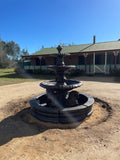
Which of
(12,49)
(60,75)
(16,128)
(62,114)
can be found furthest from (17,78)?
(12,49)

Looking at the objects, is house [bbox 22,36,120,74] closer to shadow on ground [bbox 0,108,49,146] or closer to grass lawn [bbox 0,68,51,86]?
grass lawn [bbox 0,68,51,86]

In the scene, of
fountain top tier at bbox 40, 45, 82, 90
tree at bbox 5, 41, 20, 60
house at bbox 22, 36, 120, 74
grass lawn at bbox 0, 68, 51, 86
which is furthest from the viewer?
tree at bbox 5, 41, 20, 60

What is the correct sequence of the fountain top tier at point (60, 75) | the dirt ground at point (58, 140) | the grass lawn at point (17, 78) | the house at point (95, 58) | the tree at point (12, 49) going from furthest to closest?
the tree at point (12, 49)
the house at point (95, 58)
the grass lawn at point (17, 78)
the fountain top tier at point (60, 75)
the dirt ground at point (58, 140)

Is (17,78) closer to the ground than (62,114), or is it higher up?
higher up

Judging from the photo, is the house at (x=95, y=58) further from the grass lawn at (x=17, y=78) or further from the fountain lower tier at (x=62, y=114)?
the fountain lower tier at (x=62, y=114)

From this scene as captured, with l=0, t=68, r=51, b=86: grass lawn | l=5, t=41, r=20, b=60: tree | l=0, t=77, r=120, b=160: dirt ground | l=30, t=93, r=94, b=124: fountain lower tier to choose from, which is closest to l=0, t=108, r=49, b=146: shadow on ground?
l=0, t=77, r=120, b=160: dirt ground

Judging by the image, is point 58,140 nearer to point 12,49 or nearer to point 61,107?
point 61,107

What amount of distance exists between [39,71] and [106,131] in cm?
1644

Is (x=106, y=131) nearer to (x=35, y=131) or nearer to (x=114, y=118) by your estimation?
(x=114, y=118)

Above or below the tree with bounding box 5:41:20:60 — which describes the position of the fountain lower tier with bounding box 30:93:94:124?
below

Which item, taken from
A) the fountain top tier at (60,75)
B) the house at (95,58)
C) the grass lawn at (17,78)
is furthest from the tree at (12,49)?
the fountain top tier at (60,75)

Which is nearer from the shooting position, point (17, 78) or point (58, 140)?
point (58, 140)

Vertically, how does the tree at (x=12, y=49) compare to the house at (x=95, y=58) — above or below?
above

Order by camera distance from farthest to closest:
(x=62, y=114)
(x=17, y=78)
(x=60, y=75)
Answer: (x=17, y=78) < (x=60, y=75) < (x=62, y=114)
